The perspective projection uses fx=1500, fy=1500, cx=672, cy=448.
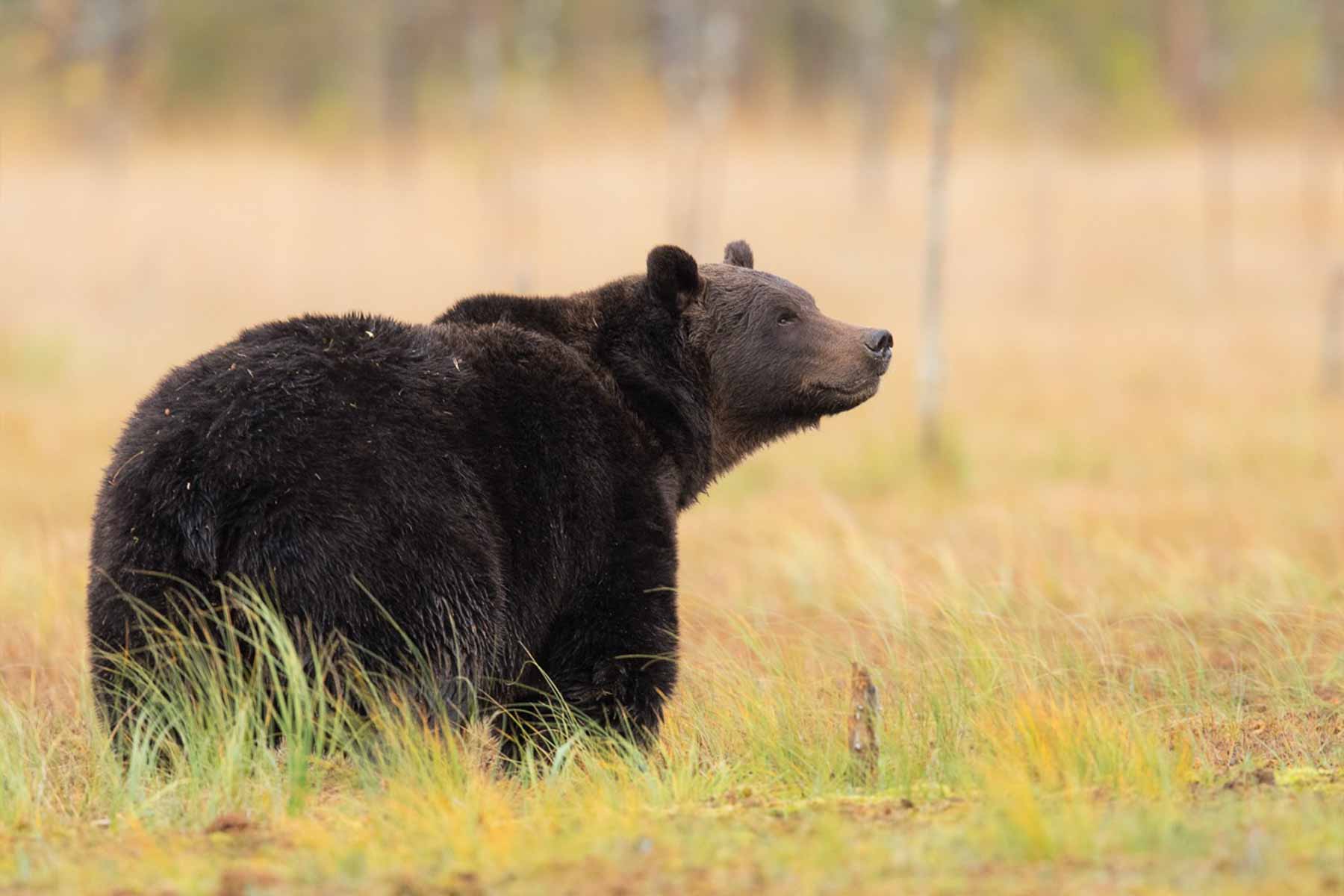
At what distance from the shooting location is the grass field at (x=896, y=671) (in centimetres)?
363

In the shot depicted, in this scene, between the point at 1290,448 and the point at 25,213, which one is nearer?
the point at 1290,448

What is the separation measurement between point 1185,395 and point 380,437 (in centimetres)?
1642

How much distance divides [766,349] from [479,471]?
1638mm

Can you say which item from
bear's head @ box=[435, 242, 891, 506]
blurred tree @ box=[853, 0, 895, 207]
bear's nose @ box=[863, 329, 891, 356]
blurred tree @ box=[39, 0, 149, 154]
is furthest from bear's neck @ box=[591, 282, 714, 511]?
blurred tree @ box=[853, 0, 895, 207]

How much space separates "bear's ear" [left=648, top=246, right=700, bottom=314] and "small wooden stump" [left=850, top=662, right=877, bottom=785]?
5.99 ft

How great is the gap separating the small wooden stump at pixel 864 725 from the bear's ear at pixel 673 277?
1.82 m

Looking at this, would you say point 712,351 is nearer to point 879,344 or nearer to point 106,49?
point 879,344

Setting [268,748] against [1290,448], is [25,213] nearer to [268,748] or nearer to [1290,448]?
[1290,448]

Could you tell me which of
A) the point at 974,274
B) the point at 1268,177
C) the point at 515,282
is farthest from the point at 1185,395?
the point at 1268,177

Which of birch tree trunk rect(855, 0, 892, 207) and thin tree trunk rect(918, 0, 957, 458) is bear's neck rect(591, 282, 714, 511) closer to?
thin tree trunk rect(918, 0, 957, 458)

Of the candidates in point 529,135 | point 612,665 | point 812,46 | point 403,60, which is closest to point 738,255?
point 612,665

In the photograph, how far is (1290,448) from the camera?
48.2ft

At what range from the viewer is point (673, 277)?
19.2 ft

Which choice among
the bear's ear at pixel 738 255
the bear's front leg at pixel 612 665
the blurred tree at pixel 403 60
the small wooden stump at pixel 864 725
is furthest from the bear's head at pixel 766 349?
the blurred tree at pixel 403 60
